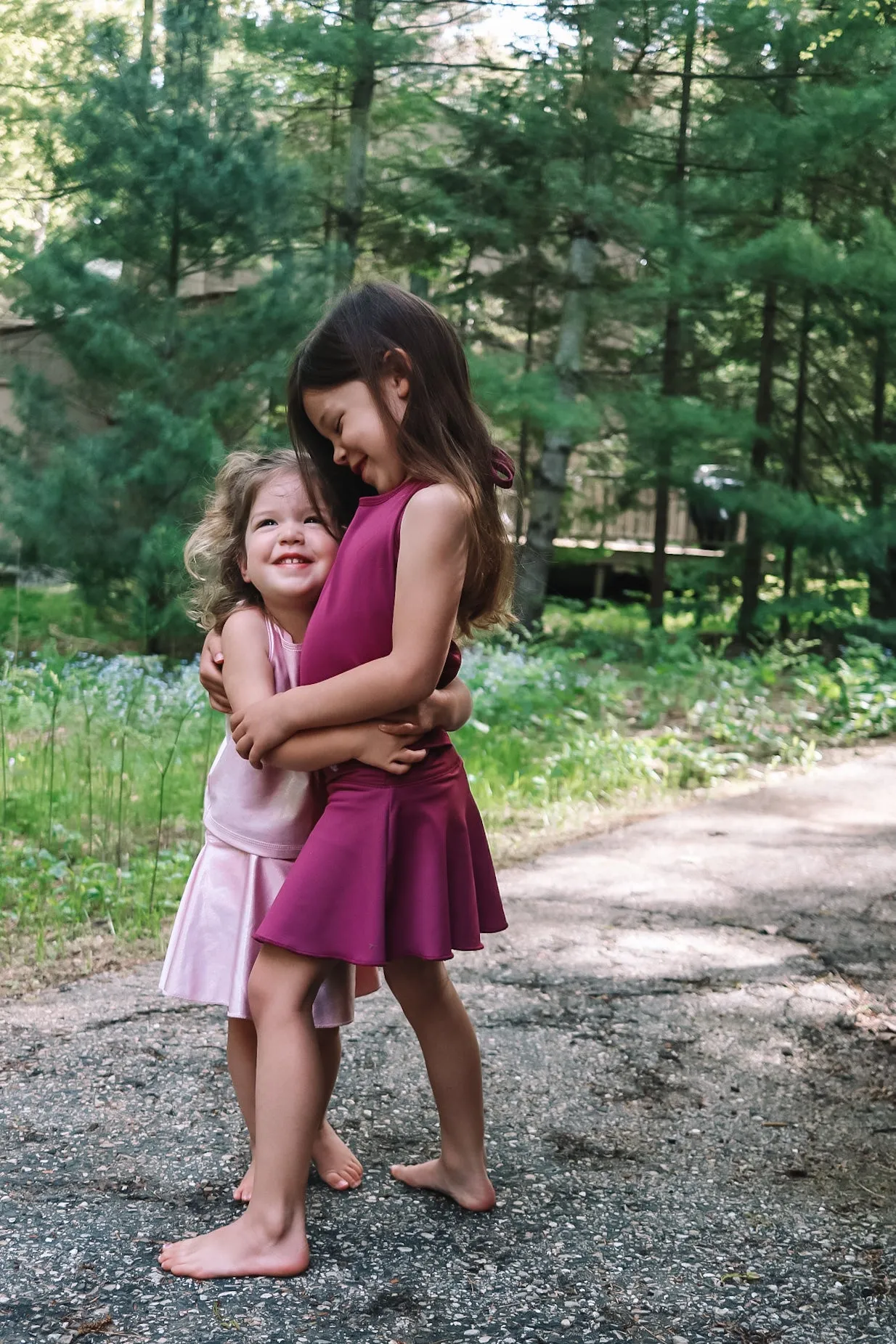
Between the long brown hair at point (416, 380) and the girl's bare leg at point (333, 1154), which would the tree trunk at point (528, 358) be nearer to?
the long brown hair at point (416, 380)

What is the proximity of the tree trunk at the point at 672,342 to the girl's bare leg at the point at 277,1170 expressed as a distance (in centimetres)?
847

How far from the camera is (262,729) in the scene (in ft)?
6.73

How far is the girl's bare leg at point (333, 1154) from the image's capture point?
2.28 meters

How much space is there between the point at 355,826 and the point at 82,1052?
4.06 ft

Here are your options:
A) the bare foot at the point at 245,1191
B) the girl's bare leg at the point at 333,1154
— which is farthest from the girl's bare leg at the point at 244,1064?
the girl's bare leg at the point at 333,1154

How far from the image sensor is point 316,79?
10.5 m

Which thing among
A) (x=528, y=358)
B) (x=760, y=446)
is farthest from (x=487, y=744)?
(x=760, y=446)

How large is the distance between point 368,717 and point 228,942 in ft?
A: 1.58

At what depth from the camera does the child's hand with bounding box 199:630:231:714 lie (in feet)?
7.40

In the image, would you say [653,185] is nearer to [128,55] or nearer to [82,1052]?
[128,55]

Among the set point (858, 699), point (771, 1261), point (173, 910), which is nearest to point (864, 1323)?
point (771, 1261)

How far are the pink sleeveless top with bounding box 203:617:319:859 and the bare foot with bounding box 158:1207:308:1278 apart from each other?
0.59 m

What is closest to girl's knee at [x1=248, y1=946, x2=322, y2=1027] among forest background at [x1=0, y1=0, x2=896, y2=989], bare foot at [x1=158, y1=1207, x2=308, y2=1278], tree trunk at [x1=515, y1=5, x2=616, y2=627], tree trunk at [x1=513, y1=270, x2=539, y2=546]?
bare foot at [x1=158, y1=1207, x2=308, y2=1278]

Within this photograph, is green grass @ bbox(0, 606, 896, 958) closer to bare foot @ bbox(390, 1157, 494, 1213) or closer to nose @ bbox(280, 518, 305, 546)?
bare foot @ bbox(390, 1157, 494, 1213)
